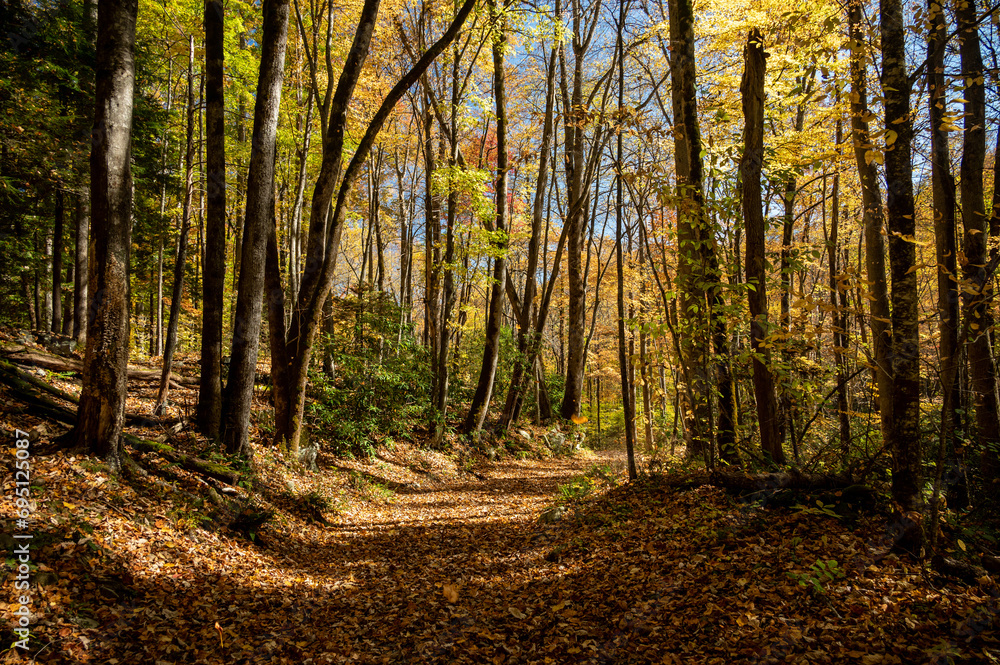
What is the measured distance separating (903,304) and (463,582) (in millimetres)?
4751

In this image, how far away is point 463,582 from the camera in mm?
5012

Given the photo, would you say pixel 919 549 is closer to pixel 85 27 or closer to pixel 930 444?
pixel 930 444

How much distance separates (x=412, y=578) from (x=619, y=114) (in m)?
6.53

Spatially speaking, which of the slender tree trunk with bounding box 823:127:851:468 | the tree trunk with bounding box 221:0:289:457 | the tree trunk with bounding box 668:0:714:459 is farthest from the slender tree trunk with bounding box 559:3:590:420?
the tree trunk with bounding box 221:0:289:457

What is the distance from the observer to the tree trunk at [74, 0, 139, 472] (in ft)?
14.5

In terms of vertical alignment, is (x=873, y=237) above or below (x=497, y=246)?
below

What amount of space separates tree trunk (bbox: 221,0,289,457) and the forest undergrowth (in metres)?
0.60

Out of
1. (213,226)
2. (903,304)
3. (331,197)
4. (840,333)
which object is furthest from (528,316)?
(903,304)

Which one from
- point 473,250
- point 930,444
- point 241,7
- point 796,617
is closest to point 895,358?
point 796,617

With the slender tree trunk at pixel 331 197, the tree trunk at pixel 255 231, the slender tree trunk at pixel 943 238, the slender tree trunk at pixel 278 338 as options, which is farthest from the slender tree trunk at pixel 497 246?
the slender tree trunk at pixel 943 238

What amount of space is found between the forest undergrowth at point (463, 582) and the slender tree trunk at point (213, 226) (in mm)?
514

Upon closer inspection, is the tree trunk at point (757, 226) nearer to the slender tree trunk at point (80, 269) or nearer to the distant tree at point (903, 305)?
the distant tree at point (903, 305)

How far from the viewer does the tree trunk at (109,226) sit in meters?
4.42

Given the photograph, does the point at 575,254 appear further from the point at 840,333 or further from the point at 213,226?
the point at 840,333
